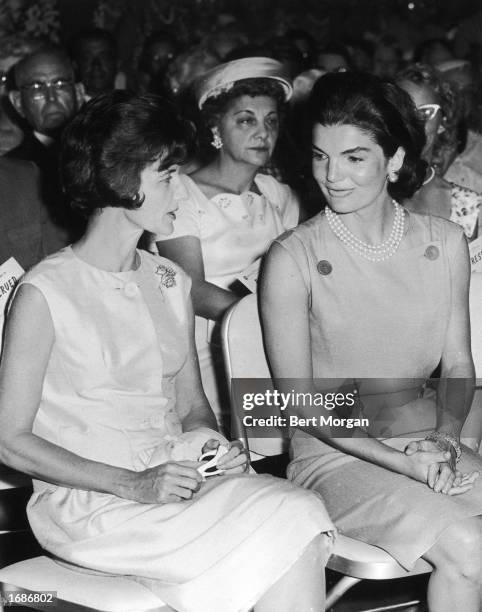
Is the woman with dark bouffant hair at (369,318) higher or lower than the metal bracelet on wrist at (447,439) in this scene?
higher

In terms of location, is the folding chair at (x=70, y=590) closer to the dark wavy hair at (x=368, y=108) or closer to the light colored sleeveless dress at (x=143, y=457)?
the light colored sleeveless dress at (x=143, y=457)

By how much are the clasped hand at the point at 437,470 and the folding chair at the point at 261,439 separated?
180mm

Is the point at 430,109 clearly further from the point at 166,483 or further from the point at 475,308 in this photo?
the point at 166,483

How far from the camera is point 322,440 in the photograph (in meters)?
2.50

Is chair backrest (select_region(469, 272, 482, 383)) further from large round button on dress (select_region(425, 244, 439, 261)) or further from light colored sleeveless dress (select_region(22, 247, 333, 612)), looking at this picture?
light colored sleeveless dress (select_region(22, 247, 333, 612))

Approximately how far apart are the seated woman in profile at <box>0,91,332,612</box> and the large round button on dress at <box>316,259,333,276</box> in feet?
1.15

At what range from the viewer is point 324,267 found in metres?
2.56

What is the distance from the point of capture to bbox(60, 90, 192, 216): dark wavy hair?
2264 millimetres

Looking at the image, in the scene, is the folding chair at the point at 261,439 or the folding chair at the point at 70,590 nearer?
the folding chair at the point at 70,590

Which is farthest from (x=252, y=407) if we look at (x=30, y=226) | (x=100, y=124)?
(x=30, y=226)

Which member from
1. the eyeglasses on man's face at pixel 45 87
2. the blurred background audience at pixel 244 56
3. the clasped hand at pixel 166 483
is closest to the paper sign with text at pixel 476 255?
the blurred background audience at pixel 244 56

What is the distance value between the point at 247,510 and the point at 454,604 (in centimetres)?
53

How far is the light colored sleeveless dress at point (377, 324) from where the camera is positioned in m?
2.55

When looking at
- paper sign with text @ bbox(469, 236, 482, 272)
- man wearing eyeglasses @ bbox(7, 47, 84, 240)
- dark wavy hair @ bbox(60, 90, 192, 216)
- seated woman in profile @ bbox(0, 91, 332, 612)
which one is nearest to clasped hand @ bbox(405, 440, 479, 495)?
seated woman in profile @ bbox(0, 91, 332, 612)
